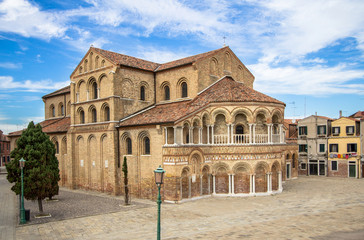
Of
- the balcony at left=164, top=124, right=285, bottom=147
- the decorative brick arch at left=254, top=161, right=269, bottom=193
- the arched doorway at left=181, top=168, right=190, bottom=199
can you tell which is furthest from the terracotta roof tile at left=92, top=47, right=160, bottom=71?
the decorative brick arch at left=254, top=161, right=269, bottom=193

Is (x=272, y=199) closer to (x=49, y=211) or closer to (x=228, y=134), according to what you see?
(x=228, y=134)

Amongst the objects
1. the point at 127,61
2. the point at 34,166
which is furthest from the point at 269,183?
the point at 34,166

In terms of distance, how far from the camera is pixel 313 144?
43438 millimetres

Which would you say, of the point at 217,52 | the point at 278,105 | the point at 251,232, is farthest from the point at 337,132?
the point at 251,232

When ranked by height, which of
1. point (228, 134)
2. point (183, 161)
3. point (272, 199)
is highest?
point (228, 134)

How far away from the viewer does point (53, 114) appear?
144 ft

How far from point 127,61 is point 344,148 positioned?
29.1 m

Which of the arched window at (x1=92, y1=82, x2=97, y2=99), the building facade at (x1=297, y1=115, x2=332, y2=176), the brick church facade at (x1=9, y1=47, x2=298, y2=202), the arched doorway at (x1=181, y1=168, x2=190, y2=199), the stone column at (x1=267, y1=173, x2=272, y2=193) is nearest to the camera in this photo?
the arched doorway at (x1=181, y1=168, x2=190, y2=199)

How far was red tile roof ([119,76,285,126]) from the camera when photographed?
25953 mm

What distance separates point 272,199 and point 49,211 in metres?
16.2

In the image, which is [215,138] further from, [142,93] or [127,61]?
[127,61]

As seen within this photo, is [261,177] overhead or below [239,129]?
below

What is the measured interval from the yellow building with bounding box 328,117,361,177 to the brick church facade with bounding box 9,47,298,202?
15569 millimetres

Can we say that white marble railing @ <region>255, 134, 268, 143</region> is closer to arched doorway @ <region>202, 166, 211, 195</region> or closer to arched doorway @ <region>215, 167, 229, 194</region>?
arched doorway @ <region>215, 167, 229, 194</region>
